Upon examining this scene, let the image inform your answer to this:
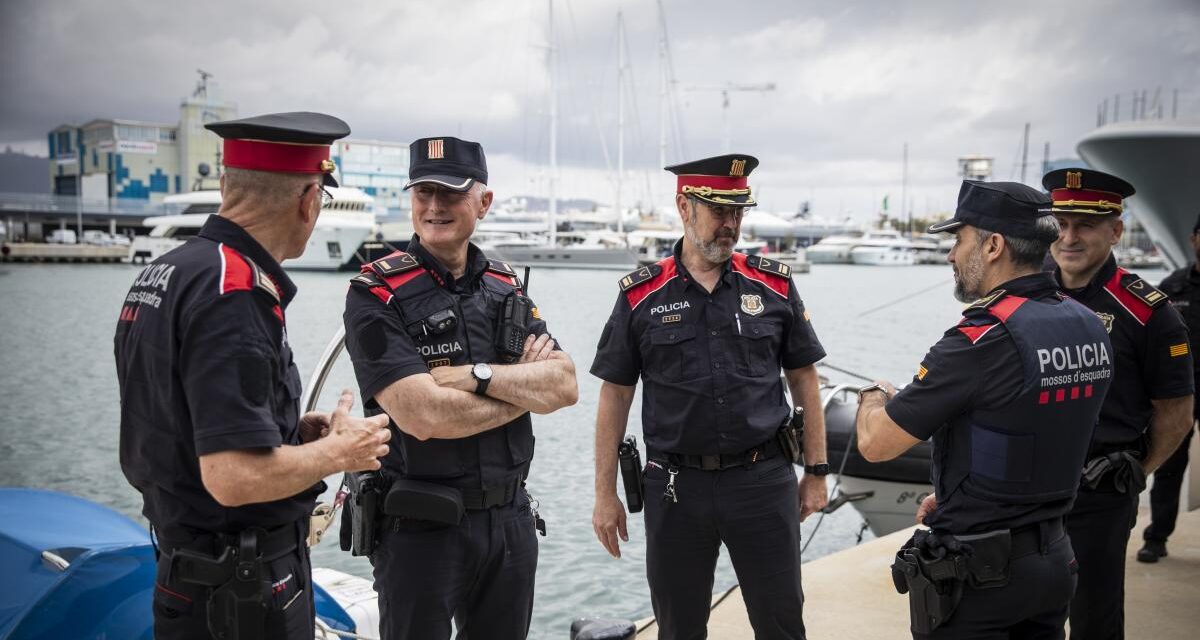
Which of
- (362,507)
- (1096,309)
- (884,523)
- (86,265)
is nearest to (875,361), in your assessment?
(884,523)

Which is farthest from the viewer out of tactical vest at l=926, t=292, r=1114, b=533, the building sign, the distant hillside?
the distant hillside

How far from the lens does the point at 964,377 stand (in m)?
1.96

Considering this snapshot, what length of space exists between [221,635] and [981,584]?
5.33ft

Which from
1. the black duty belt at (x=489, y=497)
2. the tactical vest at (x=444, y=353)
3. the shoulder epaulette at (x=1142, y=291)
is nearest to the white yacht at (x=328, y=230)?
the tactical vest at (x=444, y=353)

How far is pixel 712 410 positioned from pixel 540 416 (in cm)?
920

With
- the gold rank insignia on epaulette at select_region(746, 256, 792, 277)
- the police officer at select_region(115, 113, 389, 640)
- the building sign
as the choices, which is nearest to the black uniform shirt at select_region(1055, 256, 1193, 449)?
the gold rank insignia on epaulette at select_region(746, 256, 792, 277)

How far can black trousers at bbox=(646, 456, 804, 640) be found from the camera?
8.48 ft

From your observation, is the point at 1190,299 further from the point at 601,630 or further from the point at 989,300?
the point at 601,630

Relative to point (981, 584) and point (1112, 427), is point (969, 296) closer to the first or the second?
point (981, 584)

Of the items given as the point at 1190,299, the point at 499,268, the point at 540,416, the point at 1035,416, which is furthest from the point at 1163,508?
the point at 540,416

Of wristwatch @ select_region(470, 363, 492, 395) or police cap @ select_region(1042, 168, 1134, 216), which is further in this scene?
police cap @ select_region(1042, 168, 1134, 216)

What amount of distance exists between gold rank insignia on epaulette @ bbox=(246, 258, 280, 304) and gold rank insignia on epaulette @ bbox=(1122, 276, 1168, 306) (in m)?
2.57

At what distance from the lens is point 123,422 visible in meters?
1.70

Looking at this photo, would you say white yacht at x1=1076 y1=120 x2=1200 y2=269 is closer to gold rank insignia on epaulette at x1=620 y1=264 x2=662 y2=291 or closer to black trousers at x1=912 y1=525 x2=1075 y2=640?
gold rank insignia on epaulette at x1=620 y1=264 x2=662 y2=291
